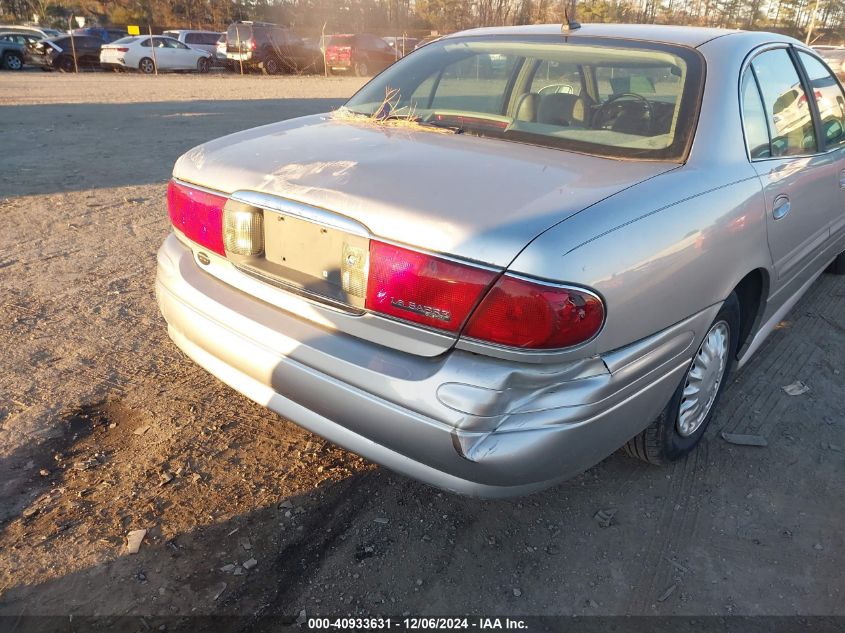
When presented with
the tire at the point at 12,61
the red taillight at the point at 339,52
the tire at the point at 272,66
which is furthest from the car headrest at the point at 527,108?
the tire at the point at 12,61

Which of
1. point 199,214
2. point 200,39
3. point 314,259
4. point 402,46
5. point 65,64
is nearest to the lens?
point 314,259

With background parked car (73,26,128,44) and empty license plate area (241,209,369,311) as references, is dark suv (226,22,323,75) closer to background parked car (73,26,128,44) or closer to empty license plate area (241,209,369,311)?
background parked car (73,26,128,44)

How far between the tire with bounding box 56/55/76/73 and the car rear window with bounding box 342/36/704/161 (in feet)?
88.1

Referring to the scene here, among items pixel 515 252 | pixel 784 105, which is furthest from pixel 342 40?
pixel 515 252

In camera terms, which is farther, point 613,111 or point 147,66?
point 147,66

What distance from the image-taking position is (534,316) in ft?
5.77

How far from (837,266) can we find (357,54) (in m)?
23.9

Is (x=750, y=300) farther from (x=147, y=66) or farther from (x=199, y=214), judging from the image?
(x=147, y=66)

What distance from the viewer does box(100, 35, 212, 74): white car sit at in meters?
24.6

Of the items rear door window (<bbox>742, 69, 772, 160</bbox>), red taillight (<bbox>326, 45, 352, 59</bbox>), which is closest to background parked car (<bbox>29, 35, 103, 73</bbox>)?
red taillight (<bbox>326, 45, 352, 59</bbox>)

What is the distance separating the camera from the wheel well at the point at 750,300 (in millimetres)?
2752

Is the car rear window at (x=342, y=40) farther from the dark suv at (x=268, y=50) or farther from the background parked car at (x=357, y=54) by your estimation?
the dark suv at (x=268, y=50)

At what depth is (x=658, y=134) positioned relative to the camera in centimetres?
244

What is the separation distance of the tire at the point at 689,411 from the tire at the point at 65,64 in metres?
28.3
